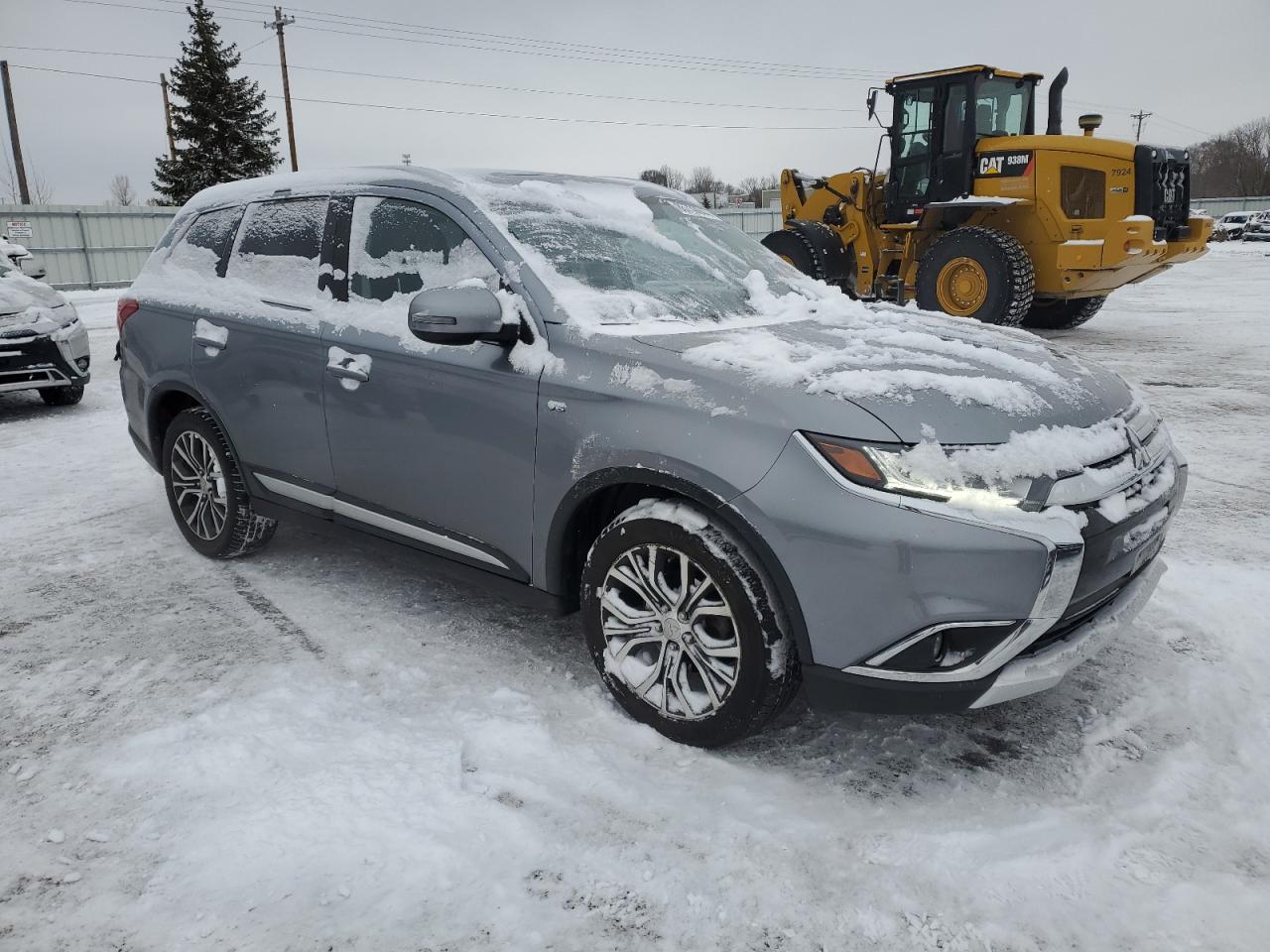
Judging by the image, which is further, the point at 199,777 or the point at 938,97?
the point at 938,97

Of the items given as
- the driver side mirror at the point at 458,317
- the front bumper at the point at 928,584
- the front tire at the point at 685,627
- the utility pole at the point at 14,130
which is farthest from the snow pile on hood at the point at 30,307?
the utility pole at the point at 14,130

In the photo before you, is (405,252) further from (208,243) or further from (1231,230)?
(1231,230)

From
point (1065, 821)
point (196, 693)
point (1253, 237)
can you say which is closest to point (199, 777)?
point (196, 693)

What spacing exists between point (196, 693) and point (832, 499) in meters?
2.28

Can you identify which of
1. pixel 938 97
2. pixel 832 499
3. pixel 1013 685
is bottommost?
pixel 1013 685

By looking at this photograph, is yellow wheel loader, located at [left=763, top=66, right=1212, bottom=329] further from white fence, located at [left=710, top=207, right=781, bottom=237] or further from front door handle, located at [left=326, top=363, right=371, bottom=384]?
white fence, located at [left=710, top=207, right=781, bottom=237]

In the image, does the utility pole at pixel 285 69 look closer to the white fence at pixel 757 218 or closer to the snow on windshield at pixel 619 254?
the white fence at pixel 757 218

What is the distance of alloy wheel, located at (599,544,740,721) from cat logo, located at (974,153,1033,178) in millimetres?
9767

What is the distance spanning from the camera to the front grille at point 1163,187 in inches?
407

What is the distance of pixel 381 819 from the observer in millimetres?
2441

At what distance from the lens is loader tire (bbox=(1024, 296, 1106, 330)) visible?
12.6 m

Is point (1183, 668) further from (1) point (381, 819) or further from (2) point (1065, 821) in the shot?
(1) point (381, 819)

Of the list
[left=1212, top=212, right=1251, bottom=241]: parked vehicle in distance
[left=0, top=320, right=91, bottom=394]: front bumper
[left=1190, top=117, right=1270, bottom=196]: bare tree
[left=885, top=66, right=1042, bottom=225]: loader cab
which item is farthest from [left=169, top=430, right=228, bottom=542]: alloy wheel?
[left=1190, top=117, right=1270, bottom=196]: bare tree

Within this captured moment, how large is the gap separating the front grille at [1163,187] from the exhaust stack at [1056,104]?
1.03 metres
